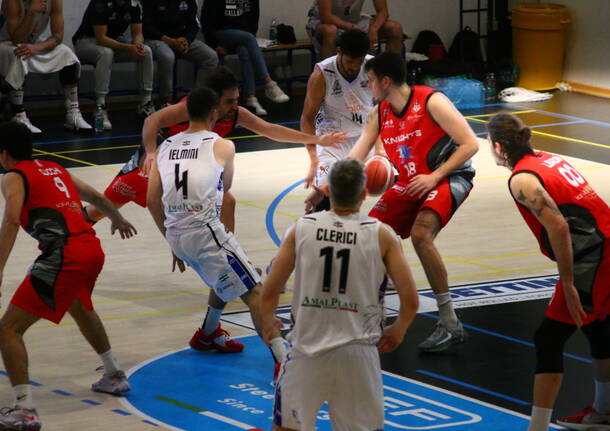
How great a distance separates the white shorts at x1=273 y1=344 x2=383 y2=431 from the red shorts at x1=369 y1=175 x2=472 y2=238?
268cm

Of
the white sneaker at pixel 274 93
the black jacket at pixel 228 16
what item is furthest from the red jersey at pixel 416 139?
the white sneaker at pixel 274 93

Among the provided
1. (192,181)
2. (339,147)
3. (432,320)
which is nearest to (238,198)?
(339,147)

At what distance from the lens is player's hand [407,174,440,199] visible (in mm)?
6984

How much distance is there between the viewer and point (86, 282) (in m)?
6.10

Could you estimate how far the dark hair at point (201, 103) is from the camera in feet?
21.2

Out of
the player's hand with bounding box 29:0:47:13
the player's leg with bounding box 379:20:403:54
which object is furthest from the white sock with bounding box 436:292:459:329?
the player's leg with bounding box 379:20:403:54

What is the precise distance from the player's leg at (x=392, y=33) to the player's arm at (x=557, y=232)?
12.0m

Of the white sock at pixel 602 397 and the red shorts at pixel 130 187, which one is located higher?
the red shorts at pixel 130 187

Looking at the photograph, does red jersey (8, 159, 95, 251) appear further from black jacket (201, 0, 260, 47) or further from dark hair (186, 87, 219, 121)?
black jacket (201, 0, 260, 47)

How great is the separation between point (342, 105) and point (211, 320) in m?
2.25

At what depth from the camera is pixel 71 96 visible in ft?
48.6

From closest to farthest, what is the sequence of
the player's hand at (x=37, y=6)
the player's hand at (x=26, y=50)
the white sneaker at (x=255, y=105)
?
the player's hand at (x=37, y=6) < the player's hand at (x=26, y=50) < the white sneaker at (x=255, y=105)

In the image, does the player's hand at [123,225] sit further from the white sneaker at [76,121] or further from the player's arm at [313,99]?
the white sneaker at [76,121]

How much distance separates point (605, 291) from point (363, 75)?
345 centimetres
